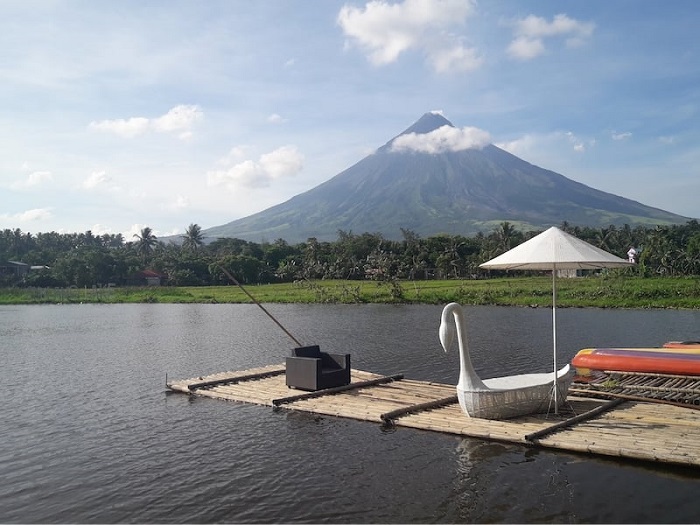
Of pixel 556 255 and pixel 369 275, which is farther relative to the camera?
pixel 369 275

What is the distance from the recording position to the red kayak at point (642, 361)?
47.2 ft

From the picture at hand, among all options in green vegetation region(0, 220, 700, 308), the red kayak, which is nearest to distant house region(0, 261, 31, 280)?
green vegetation region(0, 220, 700, 308)

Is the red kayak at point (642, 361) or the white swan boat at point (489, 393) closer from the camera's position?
the white swan boat at point (489, 393)

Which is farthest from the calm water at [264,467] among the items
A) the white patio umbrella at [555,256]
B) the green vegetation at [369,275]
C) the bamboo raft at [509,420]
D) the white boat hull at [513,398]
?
the green vegetation at [369,275]

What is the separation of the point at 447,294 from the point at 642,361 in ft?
Answer: 124

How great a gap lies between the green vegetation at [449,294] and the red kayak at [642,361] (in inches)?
1206

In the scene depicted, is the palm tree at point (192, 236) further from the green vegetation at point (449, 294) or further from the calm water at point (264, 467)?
→ the calm water at point (264, 467)

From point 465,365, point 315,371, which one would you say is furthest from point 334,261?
point 465,365

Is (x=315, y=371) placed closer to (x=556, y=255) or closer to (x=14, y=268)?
(x=556, y=255)

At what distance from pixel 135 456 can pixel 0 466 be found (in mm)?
2370

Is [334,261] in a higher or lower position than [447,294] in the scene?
higher

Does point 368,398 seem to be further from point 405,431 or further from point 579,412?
point 579,412

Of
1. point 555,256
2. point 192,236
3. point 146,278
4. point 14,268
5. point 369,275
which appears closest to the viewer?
point 555,256

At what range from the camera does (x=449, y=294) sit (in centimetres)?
5278
